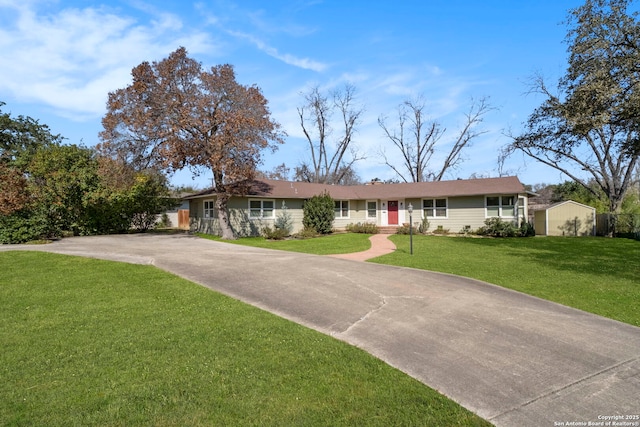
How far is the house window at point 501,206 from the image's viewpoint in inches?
841

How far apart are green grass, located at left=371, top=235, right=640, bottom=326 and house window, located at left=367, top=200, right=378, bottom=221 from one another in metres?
9.79

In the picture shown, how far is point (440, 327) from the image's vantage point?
5.29 meters

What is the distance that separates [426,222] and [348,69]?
11.6m

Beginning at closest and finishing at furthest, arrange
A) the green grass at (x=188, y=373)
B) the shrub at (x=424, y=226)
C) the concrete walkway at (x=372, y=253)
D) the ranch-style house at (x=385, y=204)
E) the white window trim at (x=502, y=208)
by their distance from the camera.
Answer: the green grass at (x=188, y=373) < the concrete walkway at (x=372, y=253) < the white window trim at (x=502, y=208) < the ranch-style house at (x=385, y=204) < the shrub at (x=424, y=226)

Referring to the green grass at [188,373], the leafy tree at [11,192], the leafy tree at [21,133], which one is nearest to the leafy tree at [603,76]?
the green grass at [188,373]

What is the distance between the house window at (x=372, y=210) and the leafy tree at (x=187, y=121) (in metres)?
10.5

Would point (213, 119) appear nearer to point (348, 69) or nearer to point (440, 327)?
point (348, 69)

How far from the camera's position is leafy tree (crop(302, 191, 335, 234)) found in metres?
23.0

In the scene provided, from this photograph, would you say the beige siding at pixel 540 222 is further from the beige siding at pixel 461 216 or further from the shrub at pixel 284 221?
the shrub at pixel 284 221

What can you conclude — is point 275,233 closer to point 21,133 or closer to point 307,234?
point 307,234

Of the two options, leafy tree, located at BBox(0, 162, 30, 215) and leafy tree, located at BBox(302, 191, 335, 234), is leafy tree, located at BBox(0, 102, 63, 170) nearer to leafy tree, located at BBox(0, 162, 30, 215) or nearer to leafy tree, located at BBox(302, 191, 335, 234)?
leafy tree, located at BBox(0, 162, 30, 215)

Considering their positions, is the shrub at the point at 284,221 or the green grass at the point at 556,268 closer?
the green grass at the point at 556,268

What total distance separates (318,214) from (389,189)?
671 centimetres

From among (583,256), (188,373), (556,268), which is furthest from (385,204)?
(188,373)
